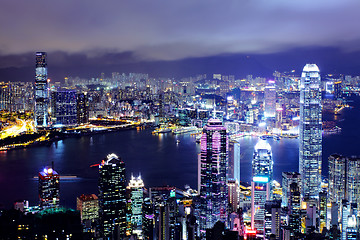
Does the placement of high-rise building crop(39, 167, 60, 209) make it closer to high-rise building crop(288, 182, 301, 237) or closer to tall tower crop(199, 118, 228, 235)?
tall tower crop(199, 118, 228, 235)

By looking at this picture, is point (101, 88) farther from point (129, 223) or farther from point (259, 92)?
point (129, 223)

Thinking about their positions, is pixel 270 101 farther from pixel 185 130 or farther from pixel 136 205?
pixel 136 205

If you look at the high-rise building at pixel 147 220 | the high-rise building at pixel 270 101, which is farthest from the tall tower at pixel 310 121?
the high-rise building at pixel 270 101

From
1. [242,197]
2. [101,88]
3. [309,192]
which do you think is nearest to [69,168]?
[242,197]

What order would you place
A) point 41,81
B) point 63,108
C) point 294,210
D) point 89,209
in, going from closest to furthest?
point 89,209 < point 294,210 < point 63,108 < point 41,81

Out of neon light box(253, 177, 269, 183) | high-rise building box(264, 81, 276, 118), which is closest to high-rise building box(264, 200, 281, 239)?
neon light box(253, 177, 269, 183)

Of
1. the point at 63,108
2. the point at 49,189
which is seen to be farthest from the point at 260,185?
the point at 63,108

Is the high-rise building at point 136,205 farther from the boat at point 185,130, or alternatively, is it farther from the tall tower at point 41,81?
the tall tower at point 41,81
